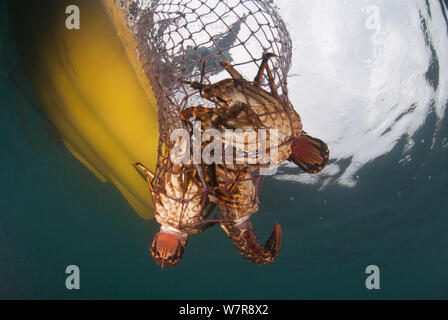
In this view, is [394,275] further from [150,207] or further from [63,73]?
[63,73]

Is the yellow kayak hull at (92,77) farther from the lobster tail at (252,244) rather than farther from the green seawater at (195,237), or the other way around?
the lobster tail at (252,244)

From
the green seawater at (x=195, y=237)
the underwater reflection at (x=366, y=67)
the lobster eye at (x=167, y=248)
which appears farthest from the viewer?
the green seawater at (x=195, y=237)

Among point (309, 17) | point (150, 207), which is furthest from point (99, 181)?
point (309, 17)

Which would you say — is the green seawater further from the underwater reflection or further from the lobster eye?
the lobster eye

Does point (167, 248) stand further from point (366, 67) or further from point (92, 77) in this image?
point (366, 67)

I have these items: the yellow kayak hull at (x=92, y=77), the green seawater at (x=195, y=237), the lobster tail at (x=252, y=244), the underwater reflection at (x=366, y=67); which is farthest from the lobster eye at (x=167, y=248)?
the green seawater at (x=195, y=237)

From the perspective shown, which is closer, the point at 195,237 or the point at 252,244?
the point at 252,244

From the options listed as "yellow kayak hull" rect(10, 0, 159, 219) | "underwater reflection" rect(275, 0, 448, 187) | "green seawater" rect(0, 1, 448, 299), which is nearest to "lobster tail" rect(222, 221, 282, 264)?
"yellow kayak hull" rect(10, 0, 159, 219)

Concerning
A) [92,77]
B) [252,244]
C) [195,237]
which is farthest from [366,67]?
[195,237]
